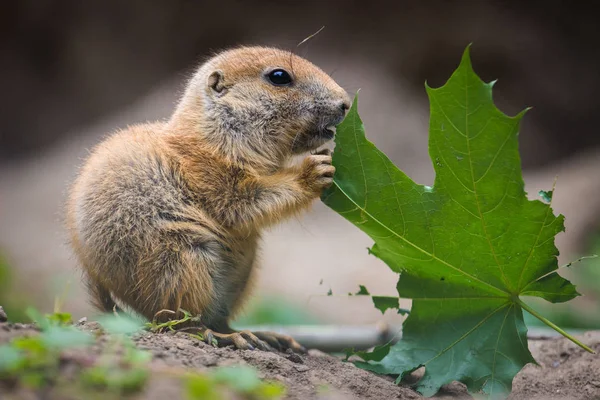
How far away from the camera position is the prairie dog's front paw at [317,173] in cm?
366

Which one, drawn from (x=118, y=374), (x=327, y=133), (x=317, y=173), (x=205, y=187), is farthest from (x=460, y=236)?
(x=118, y=374)

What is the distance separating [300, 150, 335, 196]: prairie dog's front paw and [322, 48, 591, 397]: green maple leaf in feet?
0.22

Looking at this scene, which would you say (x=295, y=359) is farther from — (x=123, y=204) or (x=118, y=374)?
(x=118, y=374)

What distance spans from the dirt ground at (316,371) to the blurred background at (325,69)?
510 centimetres

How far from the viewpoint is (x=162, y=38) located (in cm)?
1295

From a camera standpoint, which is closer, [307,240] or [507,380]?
[507,380]

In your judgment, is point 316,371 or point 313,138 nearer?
point 316,371

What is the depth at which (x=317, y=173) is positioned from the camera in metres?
3.69

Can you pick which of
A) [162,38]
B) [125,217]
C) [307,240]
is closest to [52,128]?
[162,38]

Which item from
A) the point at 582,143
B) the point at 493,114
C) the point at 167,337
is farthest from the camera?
the point at 582,143

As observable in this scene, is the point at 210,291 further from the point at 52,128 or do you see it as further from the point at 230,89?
the point at 52,128

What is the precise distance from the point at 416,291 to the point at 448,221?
0.47m

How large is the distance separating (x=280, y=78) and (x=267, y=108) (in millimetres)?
219

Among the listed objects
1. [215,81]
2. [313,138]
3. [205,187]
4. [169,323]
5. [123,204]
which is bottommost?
[169,323]
